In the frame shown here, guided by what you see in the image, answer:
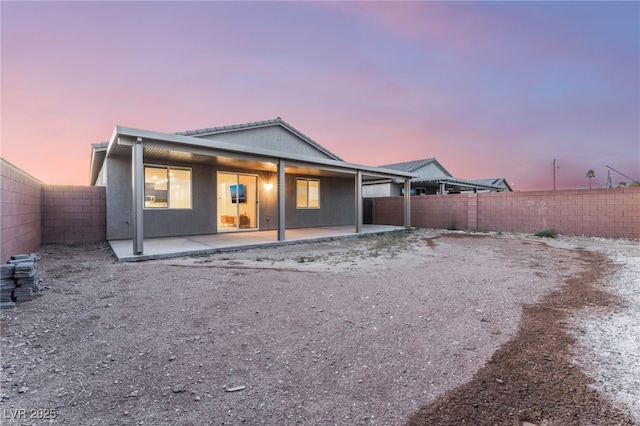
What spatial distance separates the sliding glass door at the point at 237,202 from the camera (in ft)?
37.1

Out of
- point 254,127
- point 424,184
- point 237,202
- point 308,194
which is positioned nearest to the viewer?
point 237,202

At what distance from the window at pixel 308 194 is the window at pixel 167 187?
486cm

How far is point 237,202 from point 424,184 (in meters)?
13.9

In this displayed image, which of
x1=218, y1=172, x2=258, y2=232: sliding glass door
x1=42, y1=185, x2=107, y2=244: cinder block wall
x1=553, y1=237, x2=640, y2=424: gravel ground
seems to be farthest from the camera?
x1=218, y1=172, x2=258, y2=232: sliding glass door

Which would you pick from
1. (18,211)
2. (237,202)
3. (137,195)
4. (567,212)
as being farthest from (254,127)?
(567,212)

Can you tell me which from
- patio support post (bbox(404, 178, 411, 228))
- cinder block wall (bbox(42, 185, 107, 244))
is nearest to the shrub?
patio support post (bbox(404, 178, 411, 228))

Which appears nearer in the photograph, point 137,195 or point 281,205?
point 137,195

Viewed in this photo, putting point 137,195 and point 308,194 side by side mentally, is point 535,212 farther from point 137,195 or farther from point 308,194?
point 137,195

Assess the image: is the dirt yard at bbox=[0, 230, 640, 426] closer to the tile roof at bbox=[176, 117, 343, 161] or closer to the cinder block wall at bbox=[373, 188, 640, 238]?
the tile roof at bbox=[176, 117, 343, 161]

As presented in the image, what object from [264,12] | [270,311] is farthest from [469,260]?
[264,12]

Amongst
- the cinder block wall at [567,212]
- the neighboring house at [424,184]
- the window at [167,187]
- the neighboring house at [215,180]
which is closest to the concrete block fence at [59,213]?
the neighboring house at [215,180]

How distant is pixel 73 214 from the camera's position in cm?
857

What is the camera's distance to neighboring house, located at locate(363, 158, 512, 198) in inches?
731

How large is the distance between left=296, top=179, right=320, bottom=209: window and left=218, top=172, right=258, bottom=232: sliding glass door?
7.20ft
